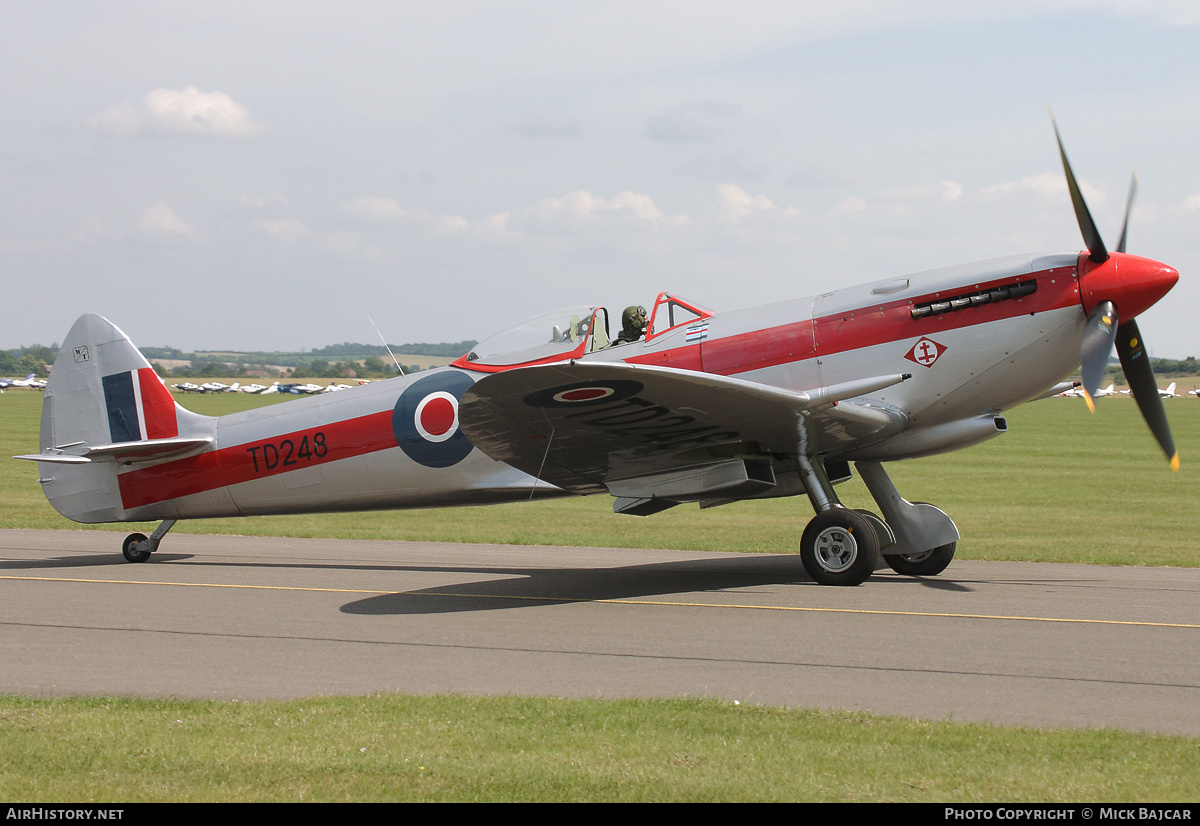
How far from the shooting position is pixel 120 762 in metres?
4.25

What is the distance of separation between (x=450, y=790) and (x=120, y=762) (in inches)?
56.4

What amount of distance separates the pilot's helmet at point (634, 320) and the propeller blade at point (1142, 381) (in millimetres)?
4324

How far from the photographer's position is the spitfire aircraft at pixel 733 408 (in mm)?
8562

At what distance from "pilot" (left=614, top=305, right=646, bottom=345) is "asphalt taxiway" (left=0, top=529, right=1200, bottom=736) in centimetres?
237

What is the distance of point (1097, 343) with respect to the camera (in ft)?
28.2

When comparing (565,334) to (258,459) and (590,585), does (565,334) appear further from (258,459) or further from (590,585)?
(258,459)

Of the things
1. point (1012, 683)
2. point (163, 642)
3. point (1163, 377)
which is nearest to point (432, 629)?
point (163, 642)

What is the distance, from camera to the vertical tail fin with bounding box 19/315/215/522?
11953 mm

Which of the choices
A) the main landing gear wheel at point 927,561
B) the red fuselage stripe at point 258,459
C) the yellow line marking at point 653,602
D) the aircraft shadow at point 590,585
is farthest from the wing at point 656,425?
the red fuselage stripe at point 258,459

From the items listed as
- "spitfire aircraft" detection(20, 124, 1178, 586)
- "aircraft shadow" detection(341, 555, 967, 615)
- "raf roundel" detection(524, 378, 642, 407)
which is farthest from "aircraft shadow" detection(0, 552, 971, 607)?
"raf roundel" detection(524, 378, 642, 407)

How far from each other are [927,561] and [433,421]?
16.7 ft

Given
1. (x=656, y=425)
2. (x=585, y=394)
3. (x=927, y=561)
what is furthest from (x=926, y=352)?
(x=585, y=394)

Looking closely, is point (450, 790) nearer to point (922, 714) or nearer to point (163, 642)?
point (922, 714)

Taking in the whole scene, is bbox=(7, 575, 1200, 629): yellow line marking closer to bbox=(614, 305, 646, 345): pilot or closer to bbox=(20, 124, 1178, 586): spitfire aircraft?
bbox=(20, 124, 1178, 586): spitfire aircraft
